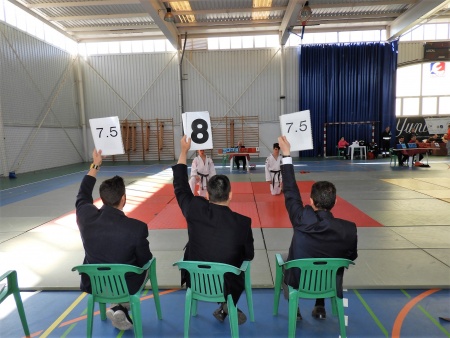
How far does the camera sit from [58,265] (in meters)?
4.39

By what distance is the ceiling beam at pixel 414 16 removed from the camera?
1481 cm

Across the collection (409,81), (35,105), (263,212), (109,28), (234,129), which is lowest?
(263,212)

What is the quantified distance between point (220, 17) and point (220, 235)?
57.4ft

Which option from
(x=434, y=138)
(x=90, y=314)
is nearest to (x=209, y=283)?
(x=90, y=314)

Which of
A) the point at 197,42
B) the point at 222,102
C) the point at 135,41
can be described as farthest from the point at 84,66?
the point at 222,102

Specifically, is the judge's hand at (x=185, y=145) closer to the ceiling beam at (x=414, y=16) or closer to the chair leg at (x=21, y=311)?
the chair leg at (x=21, y=311)

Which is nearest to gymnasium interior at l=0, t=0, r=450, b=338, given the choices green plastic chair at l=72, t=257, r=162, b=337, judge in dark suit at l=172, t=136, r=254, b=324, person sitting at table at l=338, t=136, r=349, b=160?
green plastic chair at l=72, t=257, r=162, b=337

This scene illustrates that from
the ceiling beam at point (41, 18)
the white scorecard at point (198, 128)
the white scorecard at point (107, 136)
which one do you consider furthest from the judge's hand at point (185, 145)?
the ceiling beam at point (41, 18)

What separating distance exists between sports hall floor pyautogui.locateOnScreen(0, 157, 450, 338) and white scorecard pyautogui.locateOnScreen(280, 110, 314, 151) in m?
1.64

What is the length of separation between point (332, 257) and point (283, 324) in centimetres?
88

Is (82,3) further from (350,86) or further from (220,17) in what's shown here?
(350,86)

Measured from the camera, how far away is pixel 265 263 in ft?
14.1

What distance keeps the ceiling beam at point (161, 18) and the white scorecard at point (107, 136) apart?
1133 centimetres

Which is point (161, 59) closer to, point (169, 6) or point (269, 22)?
point (169, 6)
